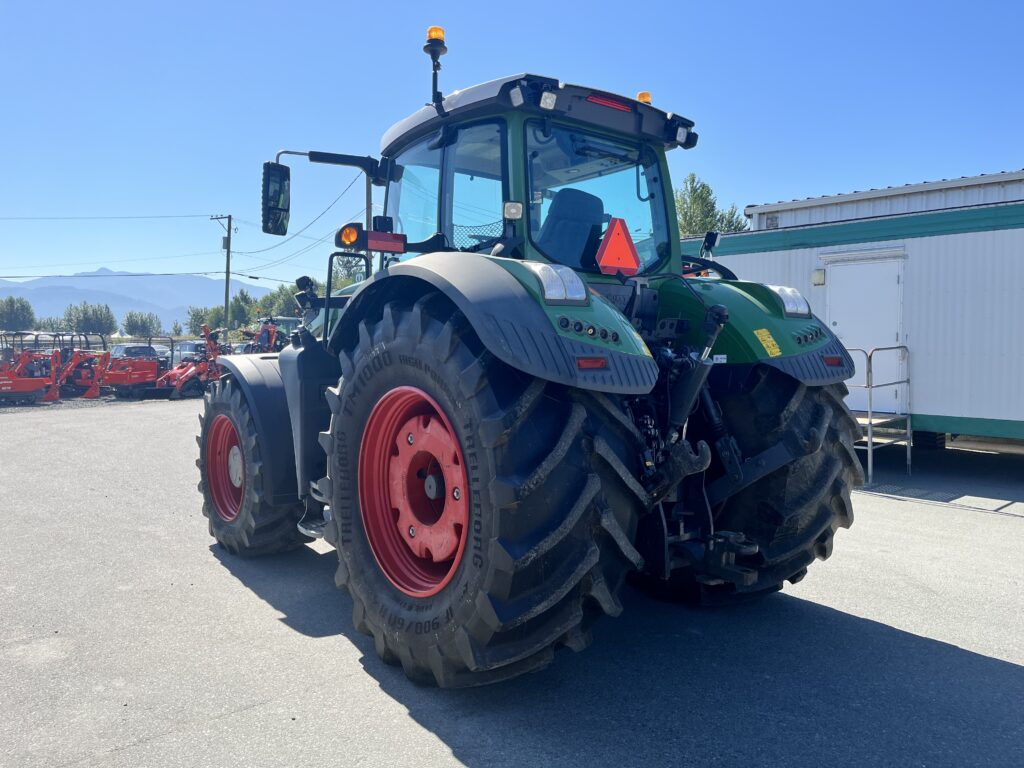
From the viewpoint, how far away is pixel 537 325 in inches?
113

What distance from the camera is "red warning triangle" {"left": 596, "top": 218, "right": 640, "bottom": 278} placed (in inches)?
153

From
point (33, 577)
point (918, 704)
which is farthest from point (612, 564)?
point (33, 577)

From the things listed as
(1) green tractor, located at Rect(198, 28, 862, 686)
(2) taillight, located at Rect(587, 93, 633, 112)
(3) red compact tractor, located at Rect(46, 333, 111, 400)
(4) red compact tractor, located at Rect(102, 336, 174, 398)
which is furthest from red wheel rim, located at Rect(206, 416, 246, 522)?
(3) red compact tractor, located at Rect(46, 333, 111, 400)

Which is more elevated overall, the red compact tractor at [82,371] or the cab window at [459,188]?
the cab window at [459,188]

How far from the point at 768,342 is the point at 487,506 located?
5.83ft

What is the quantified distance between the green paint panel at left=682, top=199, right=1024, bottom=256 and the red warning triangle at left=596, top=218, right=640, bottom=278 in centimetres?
404

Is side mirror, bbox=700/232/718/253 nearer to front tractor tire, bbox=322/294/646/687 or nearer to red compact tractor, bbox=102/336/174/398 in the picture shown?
front tractor tire, bbox=322/294/646/687

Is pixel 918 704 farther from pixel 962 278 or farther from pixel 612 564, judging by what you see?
pixel 962 278

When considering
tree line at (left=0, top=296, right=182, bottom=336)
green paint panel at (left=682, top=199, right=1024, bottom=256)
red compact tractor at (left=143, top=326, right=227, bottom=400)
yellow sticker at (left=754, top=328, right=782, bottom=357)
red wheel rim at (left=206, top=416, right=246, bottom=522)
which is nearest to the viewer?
yellow sticker at (left=754, top=328, right=782, bottom=357)

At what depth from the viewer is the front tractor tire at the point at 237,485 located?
4996mm

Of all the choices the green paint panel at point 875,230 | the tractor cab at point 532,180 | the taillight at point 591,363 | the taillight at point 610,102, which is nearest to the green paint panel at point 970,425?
the green paint panel at point 875,230

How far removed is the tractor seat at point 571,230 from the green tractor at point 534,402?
1 cm

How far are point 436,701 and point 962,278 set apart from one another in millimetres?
8425

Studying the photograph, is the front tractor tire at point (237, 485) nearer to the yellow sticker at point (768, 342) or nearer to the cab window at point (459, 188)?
the cab window at point (459, 188)
